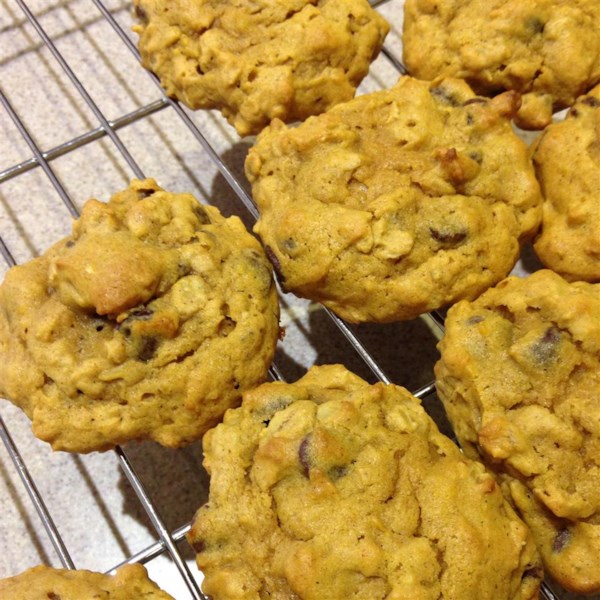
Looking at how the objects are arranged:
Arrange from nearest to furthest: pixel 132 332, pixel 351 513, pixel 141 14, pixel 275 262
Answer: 1. pixel 351 513
2. pixel 132 332
3. pixel 275 262
4. pixel 141 14

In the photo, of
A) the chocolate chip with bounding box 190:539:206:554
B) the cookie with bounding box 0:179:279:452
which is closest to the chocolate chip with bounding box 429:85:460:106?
the cookie with bounding box 0:179:279:452

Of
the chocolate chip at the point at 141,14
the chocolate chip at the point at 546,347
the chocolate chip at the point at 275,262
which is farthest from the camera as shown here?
the chocolate chip at the point at 141,14

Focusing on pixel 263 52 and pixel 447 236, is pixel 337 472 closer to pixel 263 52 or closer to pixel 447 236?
pixel 447 236

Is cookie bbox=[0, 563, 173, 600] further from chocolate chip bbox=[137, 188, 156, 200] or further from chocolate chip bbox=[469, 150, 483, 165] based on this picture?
chocolate chip bbox=[469, 150, 483, 165]

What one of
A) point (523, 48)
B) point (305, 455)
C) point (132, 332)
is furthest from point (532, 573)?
point (523, 48)

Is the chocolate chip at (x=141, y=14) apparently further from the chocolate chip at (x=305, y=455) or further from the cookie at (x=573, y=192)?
the chocolate chip at (x=305, y=455)

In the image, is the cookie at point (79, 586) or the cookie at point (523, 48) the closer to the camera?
the cookie at point (79, 586)

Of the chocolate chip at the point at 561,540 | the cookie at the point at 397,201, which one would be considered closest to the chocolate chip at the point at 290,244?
the cookie at the point at 397,201
